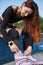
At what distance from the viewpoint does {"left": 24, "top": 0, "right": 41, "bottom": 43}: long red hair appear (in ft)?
8.95

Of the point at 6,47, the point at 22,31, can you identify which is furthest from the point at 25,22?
the point at 6,47

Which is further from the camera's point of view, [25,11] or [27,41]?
[27,41]

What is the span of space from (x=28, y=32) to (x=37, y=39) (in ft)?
0.38

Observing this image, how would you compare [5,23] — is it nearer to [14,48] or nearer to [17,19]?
[17,19]

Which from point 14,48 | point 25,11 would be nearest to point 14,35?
point 14,48

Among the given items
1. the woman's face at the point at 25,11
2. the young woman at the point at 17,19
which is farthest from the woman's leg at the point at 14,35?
the woman's face at the point at 25,11

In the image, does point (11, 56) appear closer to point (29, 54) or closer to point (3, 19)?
point (29, 54)

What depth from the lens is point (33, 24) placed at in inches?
109

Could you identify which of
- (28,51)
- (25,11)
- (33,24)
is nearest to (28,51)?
(28,51)

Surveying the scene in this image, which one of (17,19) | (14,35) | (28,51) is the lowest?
(28,51)

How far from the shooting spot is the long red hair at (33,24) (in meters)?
2.73

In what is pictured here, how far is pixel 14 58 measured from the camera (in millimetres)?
2807

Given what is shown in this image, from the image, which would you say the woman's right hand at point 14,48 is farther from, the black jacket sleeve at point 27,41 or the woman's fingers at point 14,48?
the black jacket sleeve at point 27,41

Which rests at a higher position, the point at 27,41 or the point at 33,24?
the point at 33,24
